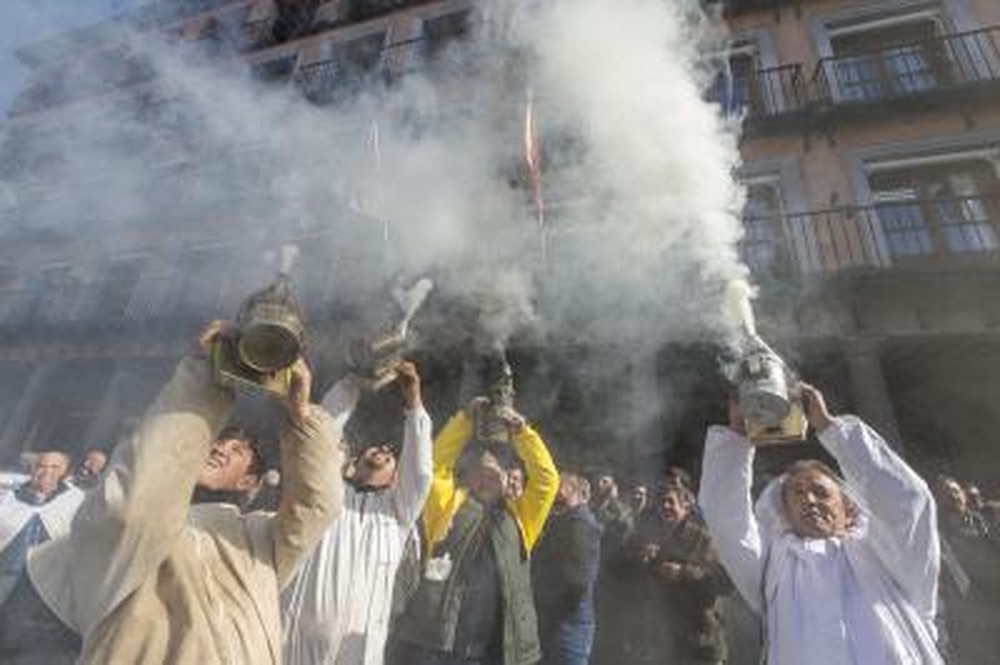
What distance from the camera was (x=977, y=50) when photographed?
8.81 metres

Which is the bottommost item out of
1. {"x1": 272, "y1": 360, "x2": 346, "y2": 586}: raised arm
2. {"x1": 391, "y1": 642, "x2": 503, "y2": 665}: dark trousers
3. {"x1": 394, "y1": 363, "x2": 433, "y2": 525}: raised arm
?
{"x1": 391, "y1": 642, "x2": 503, "y2": 665}: dark trousers

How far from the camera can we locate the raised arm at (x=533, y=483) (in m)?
3.08

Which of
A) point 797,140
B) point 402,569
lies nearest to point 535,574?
point 402,569

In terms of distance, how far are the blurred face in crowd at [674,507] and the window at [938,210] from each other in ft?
18.8

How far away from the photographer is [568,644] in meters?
3.25

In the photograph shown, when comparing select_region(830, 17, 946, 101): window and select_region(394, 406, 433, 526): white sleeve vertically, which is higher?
select_region(830, 17, 946, 101): window

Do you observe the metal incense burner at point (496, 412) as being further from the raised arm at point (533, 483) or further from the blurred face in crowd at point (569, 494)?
the blurred face in crowd at point (569, 494)

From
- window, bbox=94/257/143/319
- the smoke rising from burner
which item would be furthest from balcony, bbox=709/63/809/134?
window, bbox=94/257/143/319

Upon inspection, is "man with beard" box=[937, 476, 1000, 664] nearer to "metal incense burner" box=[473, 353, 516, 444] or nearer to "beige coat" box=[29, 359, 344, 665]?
"metal incense burner" box=[473, 353, 516, 444]

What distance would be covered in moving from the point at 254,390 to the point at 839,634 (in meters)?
1.83

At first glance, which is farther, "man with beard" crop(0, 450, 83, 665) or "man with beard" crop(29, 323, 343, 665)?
"man with beard" crop(0, 450, 83, 665)

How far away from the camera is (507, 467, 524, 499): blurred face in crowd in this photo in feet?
10.9

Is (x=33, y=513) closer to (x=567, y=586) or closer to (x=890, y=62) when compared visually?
(x=567, y=586)

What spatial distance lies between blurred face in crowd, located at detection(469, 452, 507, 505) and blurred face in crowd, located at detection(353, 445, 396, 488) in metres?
0.50
